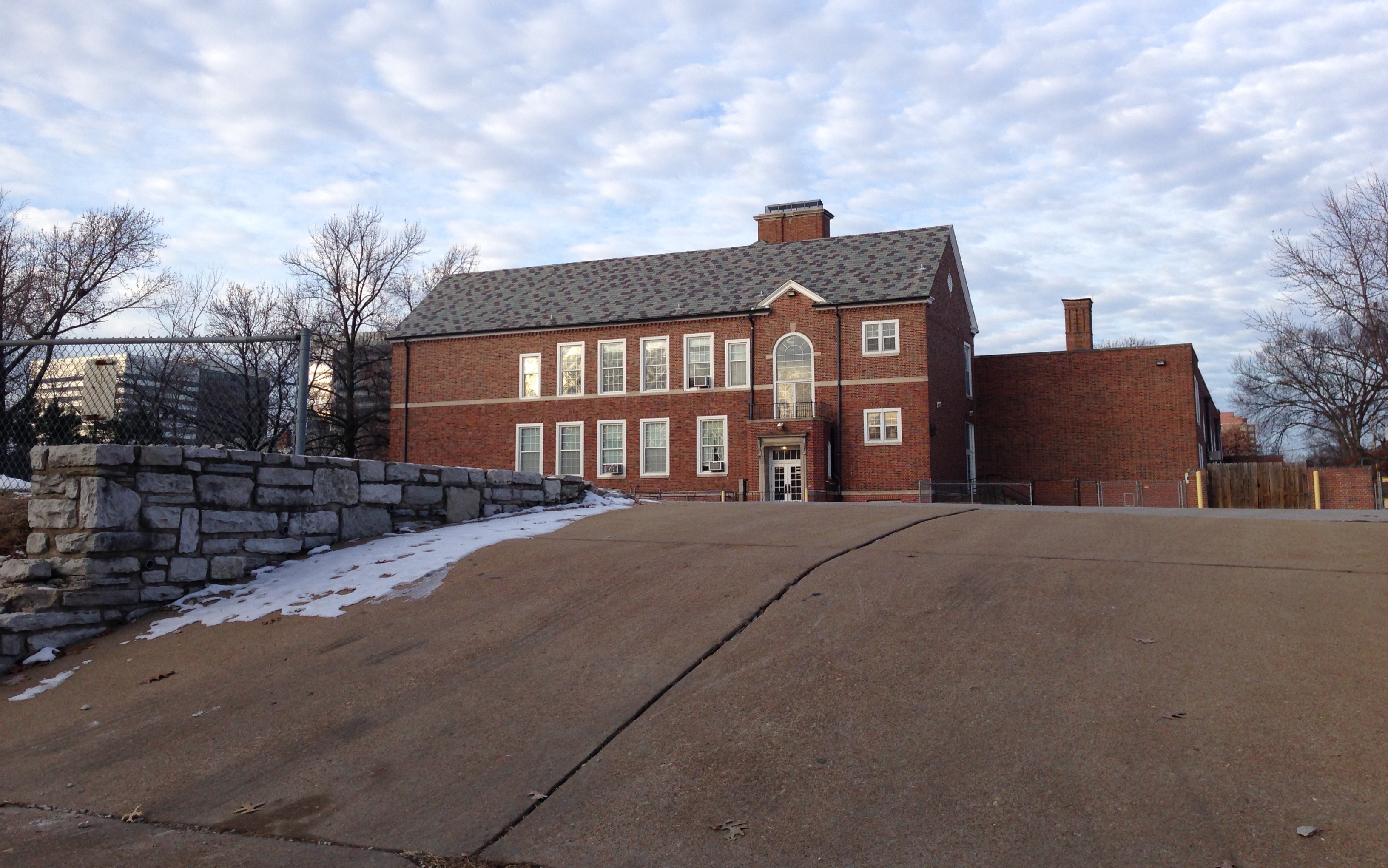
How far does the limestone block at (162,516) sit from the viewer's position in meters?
8.12

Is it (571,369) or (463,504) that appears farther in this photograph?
(571,369)

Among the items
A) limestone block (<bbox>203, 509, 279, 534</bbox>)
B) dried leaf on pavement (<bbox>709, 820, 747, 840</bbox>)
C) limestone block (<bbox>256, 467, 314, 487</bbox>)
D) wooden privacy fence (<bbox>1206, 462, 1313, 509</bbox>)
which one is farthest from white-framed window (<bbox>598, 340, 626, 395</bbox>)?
dried leaf on pavement (<bbox>709, 820, 747, 840</bbox>)

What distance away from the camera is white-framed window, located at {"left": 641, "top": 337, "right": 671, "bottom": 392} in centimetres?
3750

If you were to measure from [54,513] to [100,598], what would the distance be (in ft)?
2.52

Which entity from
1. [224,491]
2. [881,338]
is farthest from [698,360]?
[224,491]

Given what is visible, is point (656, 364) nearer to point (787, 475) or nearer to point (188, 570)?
point (787, 475)

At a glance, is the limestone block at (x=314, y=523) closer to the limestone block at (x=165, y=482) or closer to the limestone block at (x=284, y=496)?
the limestone block at (x=284, y=496)

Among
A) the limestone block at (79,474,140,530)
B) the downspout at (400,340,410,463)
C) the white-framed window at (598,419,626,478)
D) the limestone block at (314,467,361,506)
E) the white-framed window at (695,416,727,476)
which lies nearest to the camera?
the limestone block at (79,474,140,530)

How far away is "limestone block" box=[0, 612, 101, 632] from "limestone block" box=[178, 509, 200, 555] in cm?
88

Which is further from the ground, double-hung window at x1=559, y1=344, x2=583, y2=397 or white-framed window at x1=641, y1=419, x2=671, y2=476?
double-hung window at x1=559, y1=344, x2=583, y2=397

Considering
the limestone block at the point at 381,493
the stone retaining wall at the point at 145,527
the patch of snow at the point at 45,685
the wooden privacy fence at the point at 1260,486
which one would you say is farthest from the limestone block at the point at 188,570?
the wooden privacy fence at the point at 1260,486

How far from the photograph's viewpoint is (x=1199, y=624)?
6355mm

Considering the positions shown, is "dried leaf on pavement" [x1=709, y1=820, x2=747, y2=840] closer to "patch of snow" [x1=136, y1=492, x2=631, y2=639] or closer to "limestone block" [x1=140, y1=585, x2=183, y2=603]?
"patch of snow" [x1=136, y1=492, x2=631, y2=639]

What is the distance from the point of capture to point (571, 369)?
3888 cm
